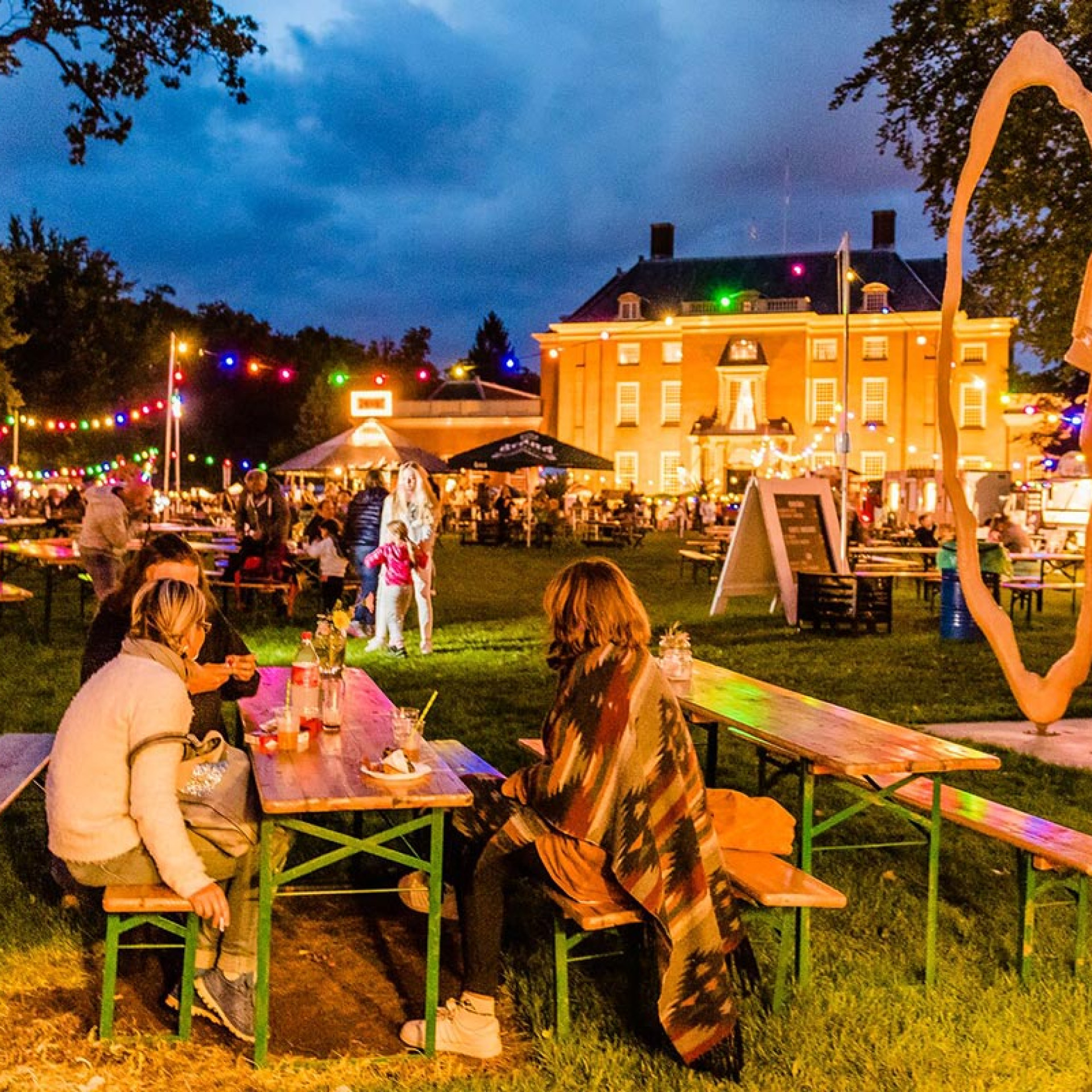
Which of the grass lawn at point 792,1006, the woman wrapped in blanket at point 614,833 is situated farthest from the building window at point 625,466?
the woman wrapped in blanket at point 614,833

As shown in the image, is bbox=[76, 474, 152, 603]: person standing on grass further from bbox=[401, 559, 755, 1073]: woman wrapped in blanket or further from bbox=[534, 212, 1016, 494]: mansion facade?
bbox=[534, 212, 1016, 494]: mansion facade

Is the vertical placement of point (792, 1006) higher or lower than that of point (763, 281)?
lower

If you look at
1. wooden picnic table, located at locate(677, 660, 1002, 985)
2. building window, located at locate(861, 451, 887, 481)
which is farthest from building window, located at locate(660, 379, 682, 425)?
wooden picnic table, located at locate(677, 660, 1002, 985)

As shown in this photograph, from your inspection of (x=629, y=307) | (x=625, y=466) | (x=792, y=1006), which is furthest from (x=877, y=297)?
(x=792, y=1006)

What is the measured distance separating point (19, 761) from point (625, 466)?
53726 mm

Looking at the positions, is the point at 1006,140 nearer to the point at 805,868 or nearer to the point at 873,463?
the point at 805,868

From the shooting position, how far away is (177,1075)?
12.6 ft

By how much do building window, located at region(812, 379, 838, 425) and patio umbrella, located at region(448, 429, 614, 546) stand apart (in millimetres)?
26532

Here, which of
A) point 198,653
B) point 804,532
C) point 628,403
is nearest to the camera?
point 198,653

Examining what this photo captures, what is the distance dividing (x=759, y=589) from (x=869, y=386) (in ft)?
134

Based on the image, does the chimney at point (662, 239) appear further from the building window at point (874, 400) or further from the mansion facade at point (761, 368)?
the building window at point (874, 400)

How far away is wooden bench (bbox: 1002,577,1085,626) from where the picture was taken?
15227 mm

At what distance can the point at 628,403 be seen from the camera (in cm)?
5862

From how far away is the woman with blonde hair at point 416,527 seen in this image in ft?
39.8
